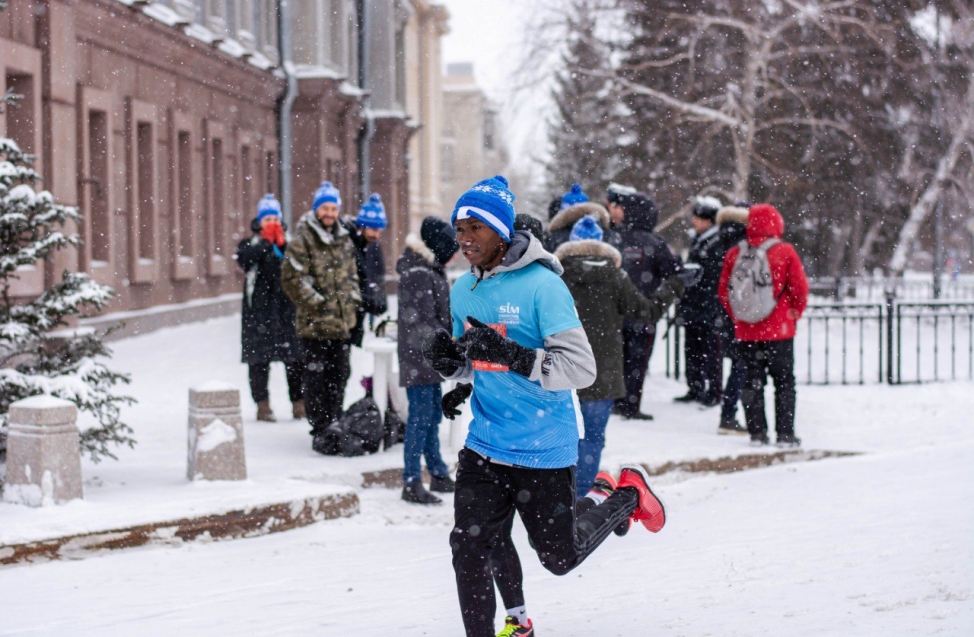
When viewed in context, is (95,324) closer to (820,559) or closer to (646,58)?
(820,559)

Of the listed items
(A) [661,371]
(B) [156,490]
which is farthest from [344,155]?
(B) [156,490]

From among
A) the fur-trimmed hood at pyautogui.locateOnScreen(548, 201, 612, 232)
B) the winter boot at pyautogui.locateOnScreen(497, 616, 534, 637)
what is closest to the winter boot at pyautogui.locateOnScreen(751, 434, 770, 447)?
the fur-trimmed hood at pyautogui.locateOnScreen(548, 201, 612, 232)

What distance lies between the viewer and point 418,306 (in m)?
7.89

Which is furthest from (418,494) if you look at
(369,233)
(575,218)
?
(369,233)

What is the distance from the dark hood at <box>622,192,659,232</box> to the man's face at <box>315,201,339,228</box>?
2.67m

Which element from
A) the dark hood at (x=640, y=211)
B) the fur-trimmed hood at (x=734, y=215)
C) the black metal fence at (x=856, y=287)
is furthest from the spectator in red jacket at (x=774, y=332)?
the black metal fence at (x=856, y=287)

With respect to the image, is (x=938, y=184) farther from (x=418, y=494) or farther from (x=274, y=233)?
(x=418, y=494)

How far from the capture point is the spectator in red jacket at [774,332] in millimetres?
9750

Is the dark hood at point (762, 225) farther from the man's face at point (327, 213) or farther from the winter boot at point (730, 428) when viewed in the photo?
the man's face at point (327, 213)

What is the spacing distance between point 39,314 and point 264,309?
11.1 feet

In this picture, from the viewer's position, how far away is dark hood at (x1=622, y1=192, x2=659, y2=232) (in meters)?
11.0

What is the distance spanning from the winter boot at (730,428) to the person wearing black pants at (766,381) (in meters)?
0.52

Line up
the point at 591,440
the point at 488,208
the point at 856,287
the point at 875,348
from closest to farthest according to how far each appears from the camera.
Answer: the point at 488,208 → the point at 591,440 → the point at 875,348 → the point at 856,287

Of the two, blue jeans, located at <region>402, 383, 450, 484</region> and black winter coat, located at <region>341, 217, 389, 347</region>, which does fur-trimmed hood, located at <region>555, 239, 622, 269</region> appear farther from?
black winter coat, located at <region>341, 217, 389, 347</region>
